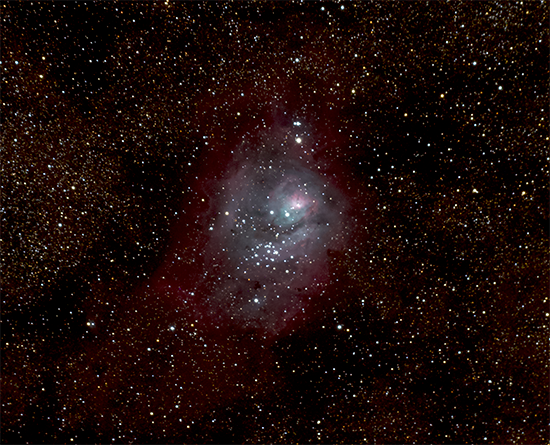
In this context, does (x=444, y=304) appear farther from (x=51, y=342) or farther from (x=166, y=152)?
(x=51, y=342)

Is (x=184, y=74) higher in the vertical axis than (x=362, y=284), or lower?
higher

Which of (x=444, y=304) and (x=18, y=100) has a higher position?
(x=18, y=100)

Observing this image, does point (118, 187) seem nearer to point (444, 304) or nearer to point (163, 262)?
point (163, 262)

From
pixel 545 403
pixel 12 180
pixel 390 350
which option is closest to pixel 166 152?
pixel 12 180

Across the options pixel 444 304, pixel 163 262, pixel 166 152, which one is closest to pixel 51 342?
pixel 163 262

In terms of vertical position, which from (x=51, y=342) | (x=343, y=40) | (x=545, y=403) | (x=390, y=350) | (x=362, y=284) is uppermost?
(x=343, y=40)

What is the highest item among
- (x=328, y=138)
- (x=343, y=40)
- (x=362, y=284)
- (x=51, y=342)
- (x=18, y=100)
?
(x=18, y=100)
